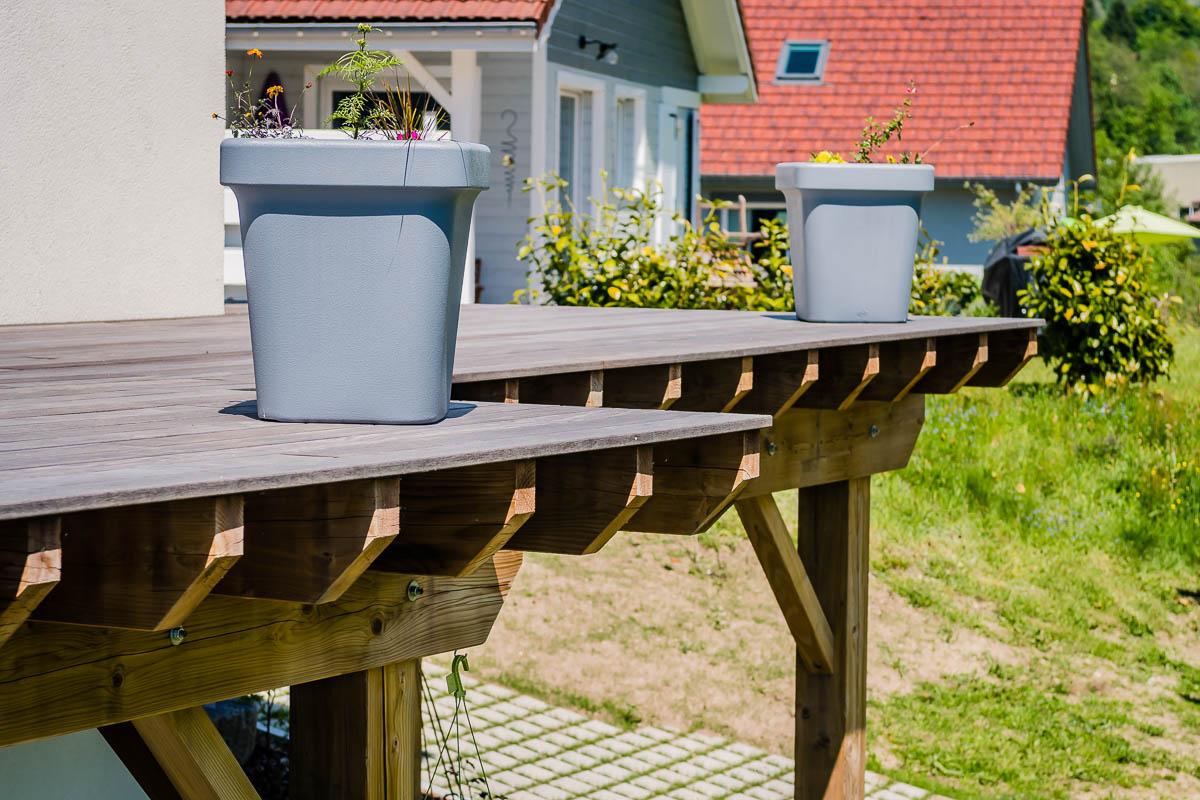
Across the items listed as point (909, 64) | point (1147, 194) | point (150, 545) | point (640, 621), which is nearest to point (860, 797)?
point (640, 621)

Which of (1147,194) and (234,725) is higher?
(1147,194)

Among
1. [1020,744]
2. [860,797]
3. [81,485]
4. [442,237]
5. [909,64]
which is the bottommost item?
[1020,744]

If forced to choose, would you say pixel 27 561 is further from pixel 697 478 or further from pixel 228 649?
pixel 697 478

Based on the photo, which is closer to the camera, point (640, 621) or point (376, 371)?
point (376, 371)

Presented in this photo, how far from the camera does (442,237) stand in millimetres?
2488

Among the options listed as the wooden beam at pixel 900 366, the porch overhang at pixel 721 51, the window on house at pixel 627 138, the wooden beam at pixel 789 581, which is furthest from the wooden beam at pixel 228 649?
the porch overhang at pixel 721 51

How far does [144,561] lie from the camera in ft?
6.55

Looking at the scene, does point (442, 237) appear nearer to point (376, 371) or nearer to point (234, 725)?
point (376, 371)

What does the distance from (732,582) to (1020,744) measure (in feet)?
7.16

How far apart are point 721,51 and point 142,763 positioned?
1419cm

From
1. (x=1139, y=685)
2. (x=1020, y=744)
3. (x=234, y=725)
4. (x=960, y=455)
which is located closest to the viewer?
(x=234, y=725)

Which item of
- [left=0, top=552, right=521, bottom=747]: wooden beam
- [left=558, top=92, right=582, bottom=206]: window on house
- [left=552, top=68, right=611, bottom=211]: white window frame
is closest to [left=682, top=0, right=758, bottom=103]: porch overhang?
[left=552, top=68, right=611, bottom=211]: white window frame

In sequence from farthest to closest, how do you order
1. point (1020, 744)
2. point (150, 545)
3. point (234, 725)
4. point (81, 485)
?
1. point (1020, 744)
2. point (234, 725)
3. point (150, 545)
4. point (81, 485)

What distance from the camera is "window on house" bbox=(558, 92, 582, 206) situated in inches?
539
